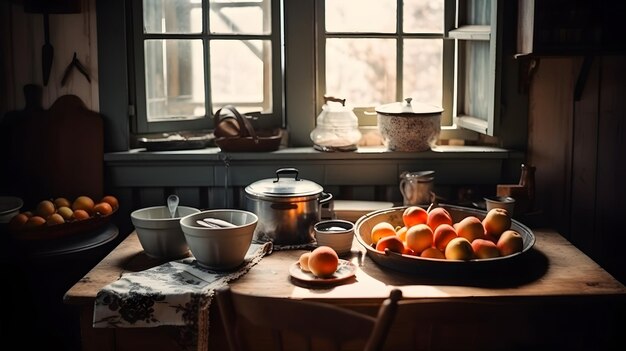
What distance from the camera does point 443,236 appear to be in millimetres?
2273

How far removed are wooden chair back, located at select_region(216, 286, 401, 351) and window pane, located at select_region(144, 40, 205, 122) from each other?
150 centimetres

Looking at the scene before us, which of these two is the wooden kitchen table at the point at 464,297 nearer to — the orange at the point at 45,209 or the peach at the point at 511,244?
the peach at the point at 511,244

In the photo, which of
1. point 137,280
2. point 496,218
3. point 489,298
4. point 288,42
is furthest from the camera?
point 288,42

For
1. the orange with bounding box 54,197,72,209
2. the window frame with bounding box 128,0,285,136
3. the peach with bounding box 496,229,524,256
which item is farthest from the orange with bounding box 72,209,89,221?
the peach with bounding box 496,229,524,256

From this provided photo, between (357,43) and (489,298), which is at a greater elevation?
(357,43)

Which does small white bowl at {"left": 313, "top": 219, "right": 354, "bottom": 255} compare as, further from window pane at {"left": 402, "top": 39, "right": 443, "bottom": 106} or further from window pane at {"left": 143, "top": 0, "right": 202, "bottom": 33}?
window pane at {"left": 143, "top": 0, "right": 202, "bottom": 33}

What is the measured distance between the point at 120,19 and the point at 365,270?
1339mm

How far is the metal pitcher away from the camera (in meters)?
2.72

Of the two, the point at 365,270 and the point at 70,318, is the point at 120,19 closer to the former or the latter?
the point at 70,318

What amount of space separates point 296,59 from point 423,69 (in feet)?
1.67

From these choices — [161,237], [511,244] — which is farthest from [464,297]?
[161,237]


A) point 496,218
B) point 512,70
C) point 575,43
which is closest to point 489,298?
point 496,218

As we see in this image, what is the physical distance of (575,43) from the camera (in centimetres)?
248

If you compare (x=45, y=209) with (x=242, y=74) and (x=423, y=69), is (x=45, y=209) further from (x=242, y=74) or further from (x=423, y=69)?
(x=423, y=69)
